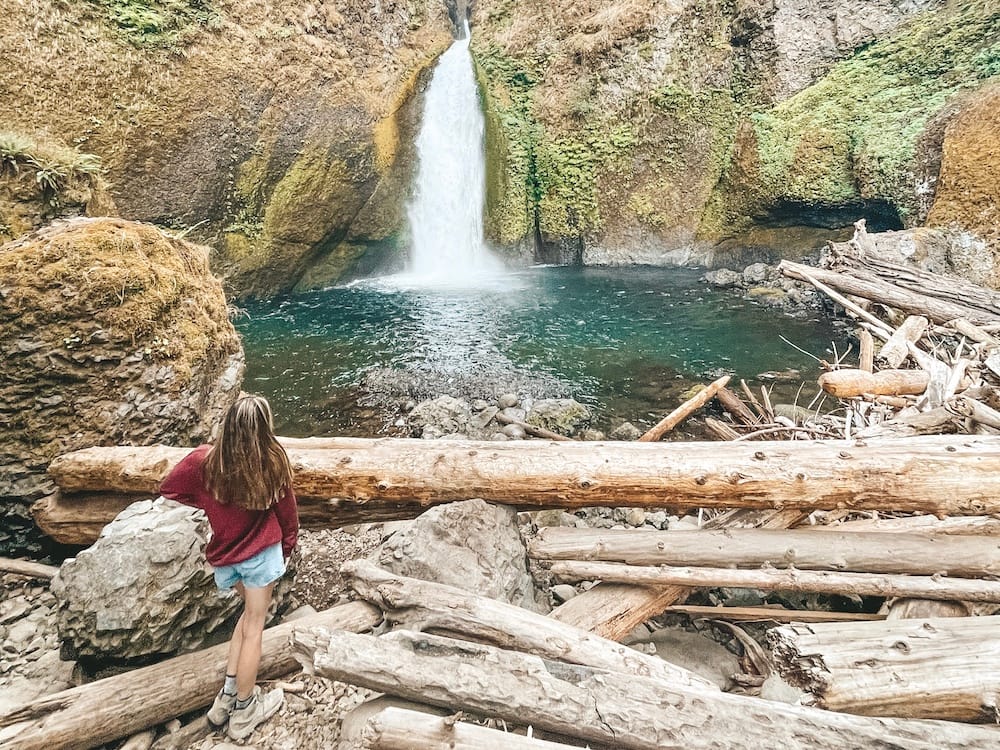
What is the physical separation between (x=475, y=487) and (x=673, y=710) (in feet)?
6.00

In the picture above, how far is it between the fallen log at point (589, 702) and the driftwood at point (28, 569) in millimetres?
2794


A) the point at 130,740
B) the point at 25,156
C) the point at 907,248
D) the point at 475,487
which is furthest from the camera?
the point at 907,248

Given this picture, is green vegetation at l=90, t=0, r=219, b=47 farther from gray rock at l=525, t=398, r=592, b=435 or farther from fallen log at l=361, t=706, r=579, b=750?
fallen log at l=361, t=706, r=579, b=750

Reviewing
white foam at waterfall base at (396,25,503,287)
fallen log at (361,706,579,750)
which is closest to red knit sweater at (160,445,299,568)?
fallen log at (361,706,579,750)

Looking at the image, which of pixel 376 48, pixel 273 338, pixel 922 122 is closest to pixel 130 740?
pixel 273 338

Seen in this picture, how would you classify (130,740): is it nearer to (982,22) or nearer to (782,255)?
(782,255)

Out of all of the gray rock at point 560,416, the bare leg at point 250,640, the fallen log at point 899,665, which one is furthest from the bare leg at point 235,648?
the gray rock at point 560,416

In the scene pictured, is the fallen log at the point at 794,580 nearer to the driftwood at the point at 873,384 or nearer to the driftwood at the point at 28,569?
the driftwood at the point at 873,384

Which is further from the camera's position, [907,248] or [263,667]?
[907,248]

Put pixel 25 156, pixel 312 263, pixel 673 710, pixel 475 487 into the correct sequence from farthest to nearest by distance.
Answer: pixel 312 263
pixel 25 156
pixel 475 487
pixel 673 710

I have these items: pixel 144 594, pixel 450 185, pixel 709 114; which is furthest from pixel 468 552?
pixel 709 114

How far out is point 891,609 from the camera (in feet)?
9.40

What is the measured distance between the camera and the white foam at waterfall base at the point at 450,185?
20.1 meters

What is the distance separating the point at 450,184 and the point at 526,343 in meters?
12.0
